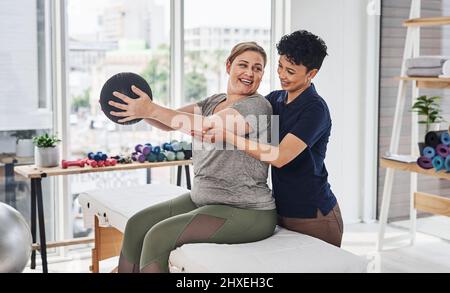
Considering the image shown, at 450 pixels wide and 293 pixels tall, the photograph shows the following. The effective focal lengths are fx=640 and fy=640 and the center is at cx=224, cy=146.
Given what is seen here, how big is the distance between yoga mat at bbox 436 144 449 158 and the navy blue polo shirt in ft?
4.52

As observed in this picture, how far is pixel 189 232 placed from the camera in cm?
216

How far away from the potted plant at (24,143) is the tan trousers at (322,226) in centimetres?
194

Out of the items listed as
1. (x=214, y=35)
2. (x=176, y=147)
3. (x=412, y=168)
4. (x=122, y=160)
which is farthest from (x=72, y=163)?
(x=412, y=168)

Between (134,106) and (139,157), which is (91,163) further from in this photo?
(134,106)

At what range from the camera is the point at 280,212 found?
2.39 m

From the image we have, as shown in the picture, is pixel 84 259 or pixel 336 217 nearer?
pixel 336 217

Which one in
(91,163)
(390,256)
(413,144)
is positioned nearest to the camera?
(91,163)

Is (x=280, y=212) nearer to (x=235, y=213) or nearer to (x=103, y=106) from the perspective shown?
(x=235, y=213)

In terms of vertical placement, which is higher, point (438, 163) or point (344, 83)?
point (344, 83)

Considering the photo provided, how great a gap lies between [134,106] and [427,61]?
2168 mm

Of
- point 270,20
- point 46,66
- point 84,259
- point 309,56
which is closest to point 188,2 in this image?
point 270,20

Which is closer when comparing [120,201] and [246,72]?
[246,72]

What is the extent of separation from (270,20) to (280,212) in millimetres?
2420

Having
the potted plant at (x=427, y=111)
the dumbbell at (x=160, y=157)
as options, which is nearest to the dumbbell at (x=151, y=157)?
the dumbbell at (x=160, y=157)
